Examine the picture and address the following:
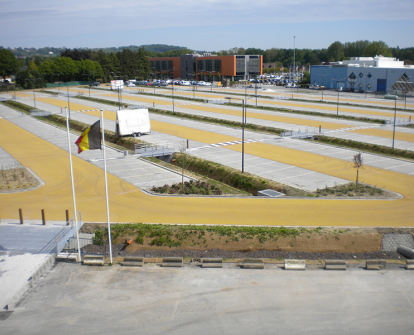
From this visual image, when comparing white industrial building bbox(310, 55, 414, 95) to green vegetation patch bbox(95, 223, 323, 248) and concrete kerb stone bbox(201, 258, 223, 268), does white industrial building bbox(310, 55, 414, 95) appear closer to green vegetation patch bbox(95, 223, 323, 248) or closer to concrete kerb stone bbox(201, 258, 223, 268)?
green vegetation patch bbox(95, 223, 323, 248)

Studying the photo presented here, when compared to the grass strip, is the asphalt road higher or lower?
lower

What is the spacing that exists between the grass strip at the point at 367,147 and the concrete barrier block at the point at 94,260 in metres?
29.7

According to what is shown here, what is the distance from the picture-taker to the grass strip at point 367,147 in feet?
123

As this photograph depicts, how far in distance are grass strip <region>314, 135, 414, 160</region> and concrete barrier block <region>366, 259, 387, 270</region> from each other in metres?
22.2

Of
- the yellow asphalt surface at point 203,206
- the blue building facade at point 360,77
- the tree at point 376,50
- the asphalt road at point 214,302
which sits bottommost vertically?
the asphalt road at point 214,302

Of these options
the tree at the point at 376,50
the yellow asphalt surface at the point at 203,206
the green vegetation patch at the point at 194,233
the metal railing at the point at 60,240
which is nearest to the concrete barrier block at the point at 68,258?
the metal railing at the point at 60,240

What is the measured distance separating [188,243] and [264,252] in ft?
11.9

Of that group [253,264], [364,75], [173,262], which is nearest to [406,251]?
[253,264]

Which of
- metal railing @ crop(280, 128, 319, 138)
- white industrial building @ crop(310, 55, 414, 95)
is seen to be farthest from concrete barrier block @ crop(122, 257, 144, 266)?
white industrial building @ crop(310, 55, 414, 95)

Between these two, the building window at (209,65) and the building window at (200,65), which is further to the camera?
the building window at (200,65)

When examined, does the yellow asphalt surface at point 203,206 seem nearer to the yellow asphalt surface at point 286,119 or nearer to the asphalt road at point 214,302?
the asphalt road at point 214,302

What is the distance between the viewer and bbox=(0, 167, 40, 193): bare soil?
27938mm

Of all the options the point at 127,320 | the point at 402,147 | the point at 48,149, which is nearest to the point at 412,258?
the point at 127,320

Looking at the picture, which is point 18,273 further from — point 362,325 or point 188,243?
point 362,325
